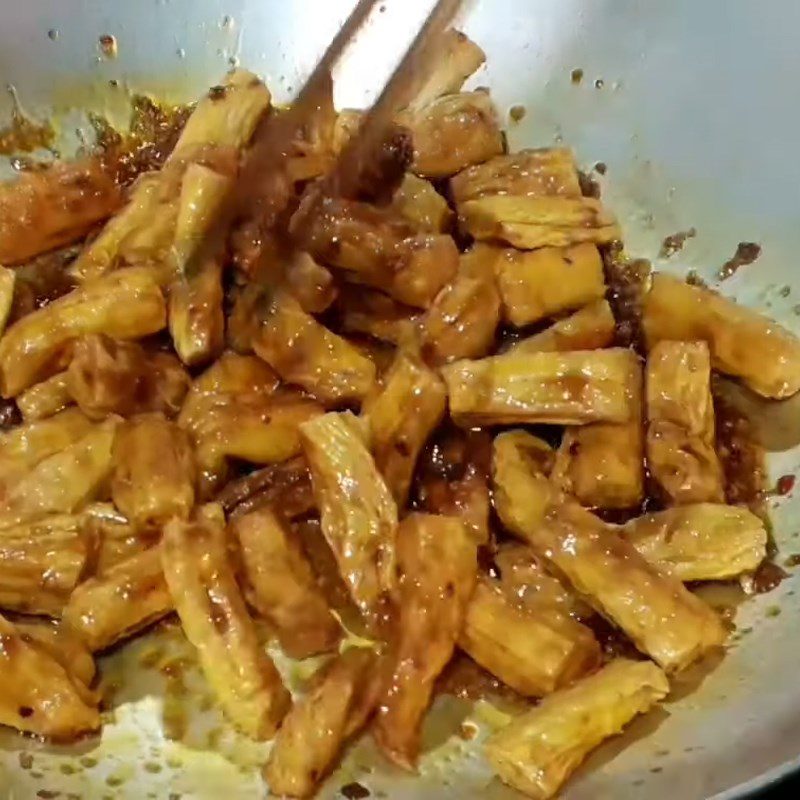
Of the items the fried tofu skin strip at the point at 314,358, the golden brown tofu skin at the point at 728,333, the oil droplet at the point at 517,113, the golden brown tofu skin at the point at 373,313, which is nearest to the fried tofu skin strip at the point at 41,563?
the fried tofu skin strip at the point at 314,358

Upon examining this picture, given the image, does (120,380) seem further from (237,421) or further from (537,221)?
(537,221)

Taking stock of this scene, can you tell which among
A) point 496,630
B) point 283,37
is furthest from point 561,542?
point 283,37

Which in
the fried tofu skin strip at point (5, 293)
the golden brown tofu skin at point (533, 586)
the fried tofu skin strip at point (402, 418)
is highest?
the fried tofu skin strip at point (5, 293)

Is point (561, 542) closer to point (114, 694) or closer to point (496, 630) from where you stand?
point (496, 630)

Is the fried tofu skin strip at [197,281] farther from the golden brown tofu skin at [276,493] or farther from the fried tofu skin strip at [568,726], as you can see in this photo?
the fried tofu skin strip at [568,726]

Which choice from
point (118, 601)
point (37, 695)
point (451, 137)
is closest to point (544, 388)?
point (451, 137)

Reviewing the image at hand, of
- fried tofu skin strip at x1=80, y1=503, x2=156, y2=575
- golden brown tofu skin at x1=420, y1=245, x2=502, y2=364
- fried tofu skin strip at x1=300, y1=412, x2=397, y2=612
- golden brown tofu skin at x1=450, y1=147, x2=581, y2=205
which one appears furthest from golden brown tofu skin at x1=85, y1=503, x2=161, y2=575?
golden brown tofu skin at x1=450, y1=147, x2=581, y2=205
